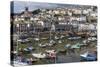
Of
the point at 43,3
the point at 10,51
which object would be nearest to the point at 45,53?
the point at 10,51

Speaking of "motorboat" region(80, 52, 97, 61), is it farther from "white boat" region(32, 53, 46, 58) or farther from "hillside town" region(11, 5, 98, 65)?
"white boat" region(32, 53, 46, 58)

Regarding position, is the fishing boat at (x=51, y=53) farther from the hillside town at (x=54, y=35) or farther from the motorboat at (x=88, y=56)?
the motorboat at (x=88, y=56)

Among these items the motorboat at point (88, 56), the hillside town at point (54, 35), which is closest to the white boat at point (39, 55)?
the hillside town at point (54, 35)

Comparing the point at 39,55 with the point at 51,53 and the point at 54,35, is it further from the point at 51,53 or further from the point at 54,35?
the point at 54,35

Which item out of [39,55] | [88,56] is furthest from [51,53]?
[88,56]

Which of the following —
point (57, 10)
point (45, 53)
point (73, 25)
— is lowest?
point (45, 53)

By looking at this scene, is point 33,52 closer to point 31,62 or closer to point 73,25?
point 31,62

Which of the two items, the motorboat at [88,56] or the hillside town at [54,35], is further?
the motorboat at [88,56]

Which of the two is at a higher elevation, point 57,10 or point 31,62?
point 57,10
